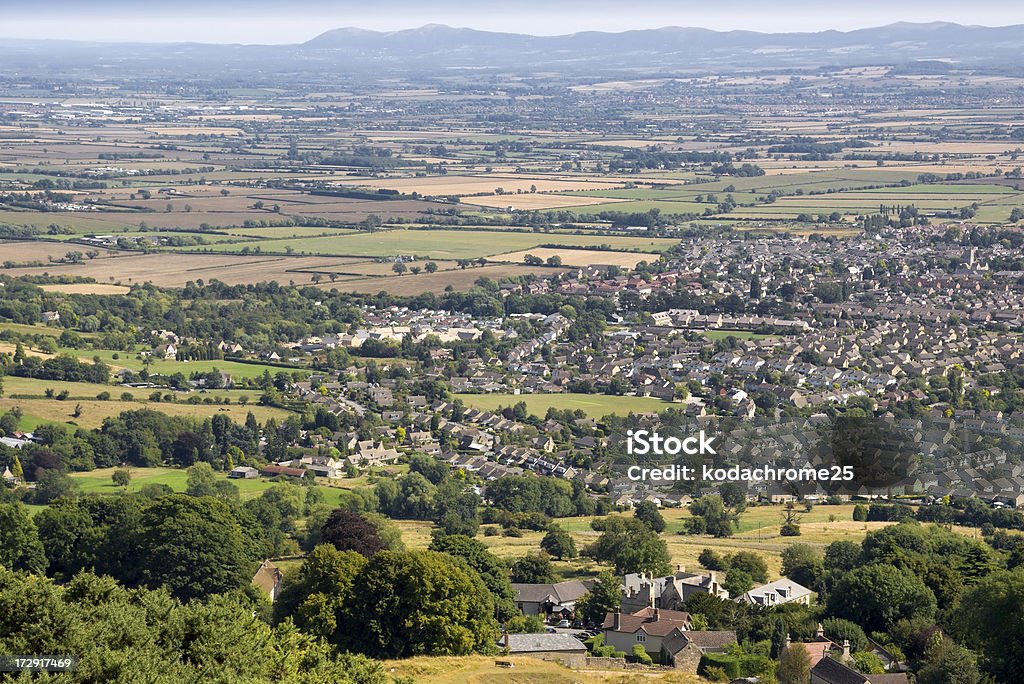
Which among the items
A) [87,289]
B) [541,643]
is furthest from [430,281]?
[541,643]

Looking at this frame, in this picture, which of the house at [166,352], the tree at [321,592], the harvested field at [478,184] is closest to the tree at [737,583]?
the tree at [321,592]

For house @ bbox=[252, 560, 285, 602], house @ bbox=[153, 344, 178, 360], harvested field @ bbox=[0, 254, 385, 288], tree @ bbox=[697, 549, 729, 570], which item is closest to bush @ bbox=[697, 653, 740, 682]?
tree @ bbox=[697, 549, 729, 570]

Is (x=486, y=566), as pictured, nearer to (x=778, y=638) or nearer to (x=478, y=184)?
(x=778, y=638)

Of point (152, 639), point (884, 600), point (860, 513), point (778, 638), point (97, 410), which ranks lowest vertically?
point (97, 410)

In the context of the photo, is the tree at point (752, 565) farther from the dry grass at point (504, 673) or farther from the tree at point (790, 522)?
the dry grass at point (504, 673)

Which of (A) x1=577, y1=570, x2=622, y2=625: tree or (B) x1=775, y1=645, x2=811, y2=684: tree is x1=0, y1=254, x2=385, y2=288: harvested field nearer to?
(A) x1=577, y1=570, x2=622, y2=625: tree

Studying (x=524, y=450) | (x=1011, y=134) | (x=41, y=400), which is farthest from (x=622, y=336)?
(x=1011, y=134)

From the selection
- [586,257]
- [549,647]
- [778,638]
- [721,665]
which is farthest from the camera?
[586,257]
